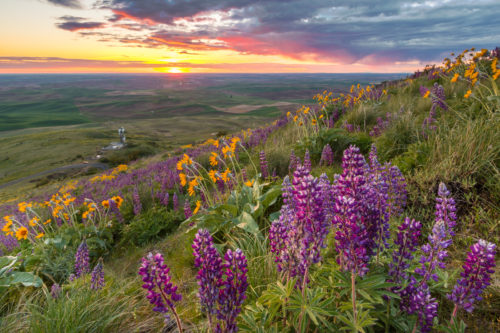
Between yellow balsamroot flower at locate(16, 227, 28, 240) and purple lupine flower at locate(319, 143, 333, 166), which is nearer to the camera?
yellow balsamroot flower at locate(16, 227, 28, 240)

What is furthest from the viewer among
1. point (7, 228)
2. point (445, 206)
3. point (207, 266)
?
point (7, 228)

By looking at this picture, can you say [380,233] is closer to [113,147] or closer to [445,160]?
[445,160]

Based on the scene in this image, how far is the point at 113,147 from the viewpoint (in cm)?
7631

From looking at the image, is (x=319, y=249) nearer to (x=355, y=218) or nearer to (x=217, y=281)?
(x=355, y=218)

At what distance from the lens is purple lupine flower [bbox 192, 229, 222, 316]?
1737 mm

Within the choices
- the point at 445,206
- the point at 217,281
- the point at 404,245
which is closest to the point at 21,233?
the point at 217,281

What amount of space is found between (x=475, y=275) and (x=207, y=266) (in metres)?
1.70

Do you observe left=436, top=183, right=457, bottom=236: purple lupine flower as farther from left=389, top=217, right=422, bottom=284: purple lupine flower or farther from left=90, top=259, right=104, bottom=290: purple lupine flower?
left=90, top=259, right=104, bottom=290: purple lupine flower

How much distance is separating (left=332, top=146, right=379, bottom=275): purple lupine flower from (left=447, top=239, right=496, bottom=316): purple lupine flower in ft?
1.85

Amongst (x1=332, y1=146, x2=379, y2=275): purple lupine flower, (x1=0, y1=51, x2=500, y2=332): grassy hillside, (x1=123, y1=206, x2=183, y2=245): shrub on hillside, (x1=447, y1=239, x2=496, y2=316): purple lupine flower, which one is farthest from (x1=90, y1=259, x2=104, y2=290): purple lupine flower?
(x1=447, y1=239, x2=496, y2=316): purple lupine flower

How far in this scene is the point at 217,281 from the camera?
1.81 meters

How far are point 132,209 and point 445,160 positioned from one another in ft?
25.9

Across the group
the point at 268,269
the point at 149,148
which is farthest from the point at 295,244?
the point at 149,148

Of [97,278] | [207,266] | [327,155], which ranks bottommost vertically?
[97,278]
